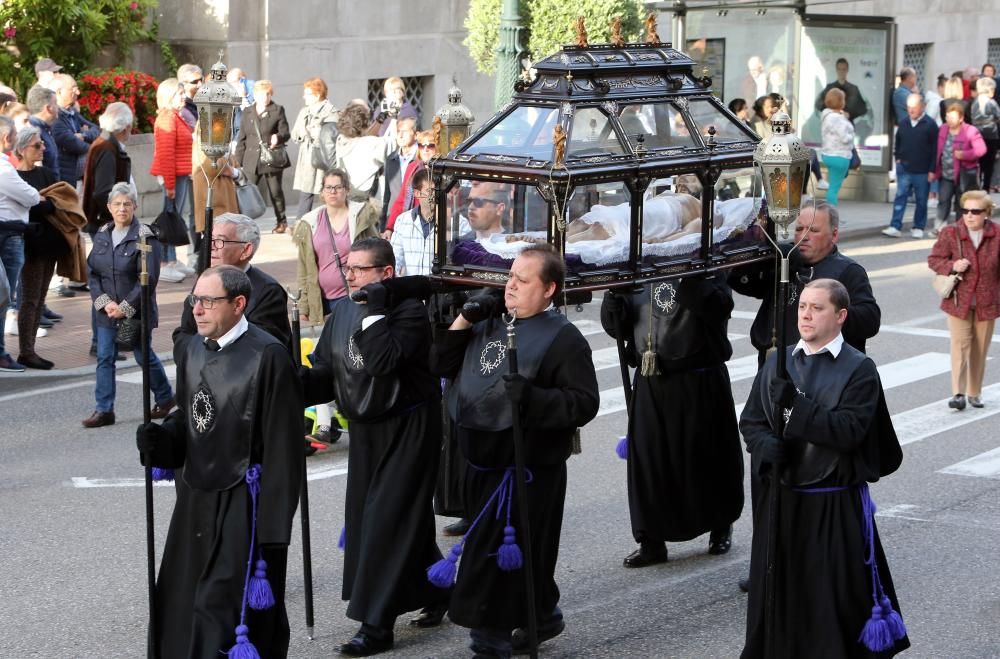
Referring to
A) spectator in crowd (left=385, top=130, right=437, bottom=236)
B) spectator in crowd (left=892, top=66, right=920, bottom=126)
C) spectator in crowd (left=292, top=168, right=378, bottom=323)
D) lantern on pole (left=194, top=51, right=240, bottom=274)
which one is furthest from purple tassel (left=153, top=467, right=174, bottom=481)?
spectator in crowd (left=892, top=66, right=920, bottom=126)

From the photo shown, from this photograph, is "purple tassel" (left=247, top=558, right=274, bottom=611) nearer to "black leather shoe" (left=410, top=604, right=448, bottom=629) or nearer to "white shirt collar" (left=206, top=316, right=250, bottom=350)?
"white shirt collar" (left=206, top=316, right=250, bottom=350)

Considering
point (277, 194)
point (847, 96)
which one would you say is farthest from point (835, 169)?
point (277, 194)

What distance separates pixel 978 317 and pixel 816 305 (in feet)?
20.0

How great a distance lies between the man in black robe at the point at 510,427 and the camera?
7090 mm

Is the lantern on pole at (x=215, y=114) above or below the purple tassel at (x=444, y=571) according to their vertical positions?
above

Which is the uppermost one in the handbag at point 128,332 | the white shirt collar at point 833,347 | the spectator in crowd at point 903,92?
the spectator in crowd at point 903,92

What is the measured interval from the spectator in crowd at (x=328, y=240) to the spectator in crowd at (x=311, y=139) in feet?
21.9

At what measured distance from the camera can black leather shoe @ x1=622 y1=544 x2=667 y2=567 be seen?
875cm

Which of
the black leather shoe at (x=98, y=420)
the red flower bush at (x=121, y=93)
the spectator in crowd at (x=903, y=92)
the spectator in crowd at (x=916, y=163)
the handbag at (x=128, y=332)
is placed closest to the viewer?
the handbag at (x=128, y=332)

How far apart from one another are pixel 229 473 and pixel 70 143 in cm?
962

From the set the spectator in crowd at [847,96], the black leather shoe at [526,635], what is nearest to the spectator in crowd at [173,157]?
the black leather shoe at [526,635]

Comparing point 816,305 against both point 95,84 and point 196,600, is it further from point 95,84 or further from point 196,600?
point 95,84

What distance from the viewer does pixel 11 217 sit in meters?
12.9

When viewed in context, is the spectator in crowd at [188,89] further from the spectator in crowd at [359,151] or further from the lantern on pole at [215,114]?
the lantern on pole at [215,114]
